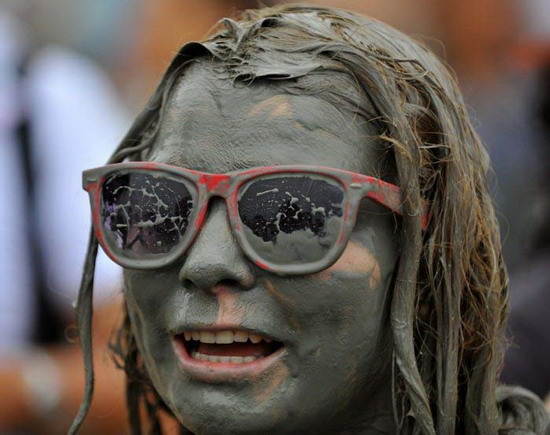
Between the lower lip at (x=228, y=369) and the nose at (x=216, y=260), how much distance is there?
0.44 feet

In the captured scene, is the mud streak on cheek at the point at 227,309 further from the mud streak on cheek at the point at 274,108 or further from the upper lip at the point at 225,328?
the mud streak on cheek at the point at 274,108

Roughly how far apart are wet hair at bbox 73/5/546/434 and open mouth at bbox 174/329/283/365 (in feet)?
0.79

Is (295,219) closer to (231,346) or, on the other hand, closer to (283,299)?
(283,299)

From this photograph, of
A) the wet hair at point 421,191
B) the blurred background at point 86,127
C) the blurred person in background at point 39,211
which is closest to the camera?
the wet hair at point 421,191

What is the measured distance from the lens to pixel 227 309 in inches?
71.9

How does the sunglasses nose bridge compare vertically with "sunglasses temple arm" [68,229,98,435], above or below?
above

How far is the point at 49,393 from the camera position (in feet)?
13.1

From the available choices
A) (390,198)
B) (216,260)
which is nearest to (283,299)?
(216,260)

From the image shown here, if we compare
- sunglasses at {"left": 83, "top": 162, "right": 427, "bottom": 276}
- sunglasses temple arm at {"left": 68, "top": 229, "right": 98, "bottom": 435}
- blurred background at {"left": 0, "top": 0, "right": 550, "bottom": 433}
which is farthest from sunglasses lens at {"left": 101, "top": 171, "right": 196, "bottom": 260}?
blurred background at {"left": 0, "top": 0, "right": 550, "bottom": 433}

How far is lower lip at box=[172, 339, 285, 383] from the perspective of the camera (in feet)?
6.04

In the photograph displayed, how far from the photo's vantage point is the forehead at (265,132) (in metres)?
1.89

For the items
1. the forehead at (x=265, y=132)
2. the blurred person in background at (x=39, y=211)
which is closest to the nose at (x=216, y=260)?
the forehead at (x=265, y=132)

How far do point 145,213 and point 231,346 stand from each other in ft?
0.95

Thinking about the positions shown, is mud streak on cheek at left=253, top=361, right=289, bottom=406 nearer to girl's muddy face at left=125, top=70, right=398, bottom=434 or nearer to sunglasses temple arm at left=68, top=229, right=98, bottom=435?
girl's muddy face at left=125, top=70, right=398, bottom=434
